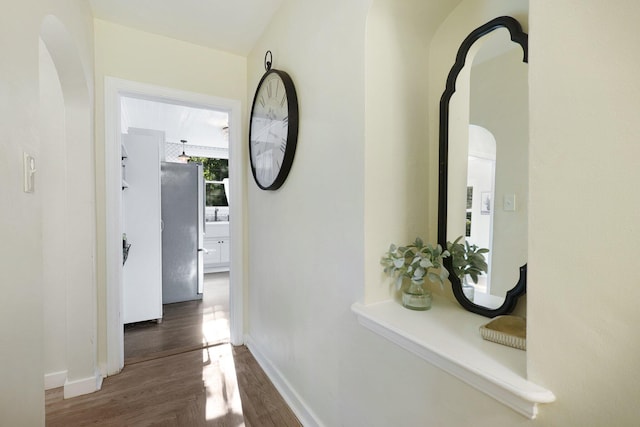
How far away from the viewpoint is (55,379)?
6.20ft

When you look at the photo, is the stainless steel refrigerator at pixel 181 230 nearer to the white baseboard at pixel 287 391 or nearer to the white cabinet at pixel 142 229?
the white cabinet at pixel 142 229

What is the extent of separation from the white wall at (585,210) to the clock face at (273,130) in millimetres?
1142

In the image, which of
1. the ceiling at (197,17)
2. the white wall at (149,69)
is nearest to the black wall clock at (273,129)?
the ceiling at (197,17)

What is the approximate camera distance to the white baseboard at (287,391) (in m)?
1.47

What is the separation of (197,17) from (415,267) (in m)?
2.07

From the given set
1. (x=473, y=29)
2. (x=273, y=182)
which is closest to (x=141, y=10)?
(x=273, y=182)

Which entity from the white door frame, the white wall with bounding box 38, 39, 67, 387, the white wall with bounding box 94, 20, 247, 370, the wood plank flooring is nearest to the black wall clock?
the white wall with bounding box 94, 20, 247, 370

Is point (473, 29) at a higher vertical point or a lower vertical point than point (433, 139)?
higher

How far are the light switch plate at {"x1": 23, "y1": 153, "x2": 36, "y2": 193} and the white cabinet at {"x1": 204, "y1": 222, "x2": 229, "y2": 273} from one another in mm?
4610

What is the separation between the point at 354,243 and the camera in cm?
114

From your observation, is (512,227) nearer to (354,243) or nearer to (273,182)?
(354,243)

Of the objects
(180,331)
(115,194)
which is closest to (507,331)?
(115,194)

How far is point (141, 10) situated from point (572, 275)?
2512mm

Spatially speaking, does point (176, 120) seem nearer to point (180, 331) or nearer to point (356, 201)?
point (180, 331)
